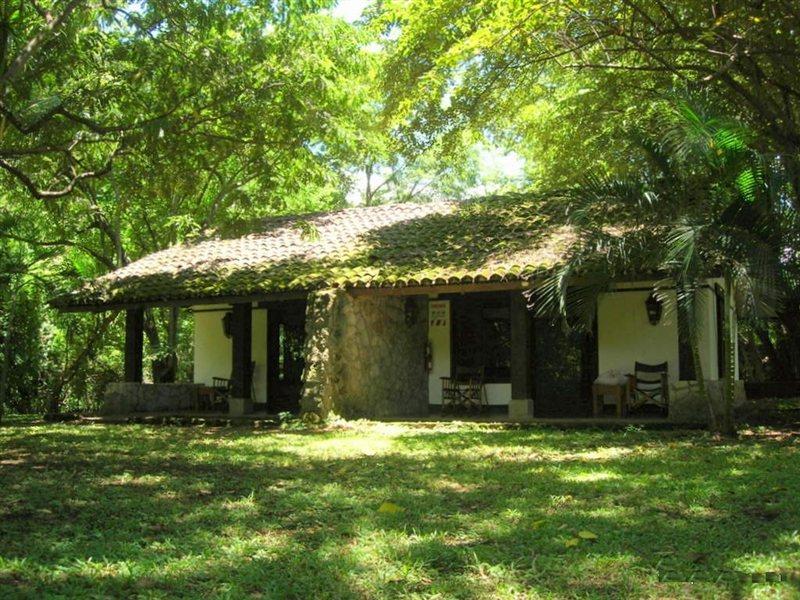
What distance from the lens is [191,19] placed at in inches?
389

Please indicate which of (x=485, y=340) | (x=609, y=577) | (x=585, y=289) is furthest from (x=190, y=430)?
(x=609, y=577)

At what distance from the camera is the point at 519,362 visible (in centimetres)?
1173

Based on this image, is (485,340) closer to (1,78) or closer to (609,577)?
(1,78)

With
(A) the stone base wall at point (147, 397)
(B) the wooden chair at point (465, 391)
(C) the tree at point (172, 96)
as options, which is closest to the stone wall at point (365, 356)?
(B) the wooden chair at point (465, 391)

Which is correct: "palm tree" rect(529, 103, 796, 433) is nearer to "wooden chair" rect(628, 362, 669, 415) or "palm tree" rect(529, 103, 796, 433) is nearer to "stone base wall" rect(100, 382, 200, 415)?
"wooden chair" rect(628, 362, 669, 415)

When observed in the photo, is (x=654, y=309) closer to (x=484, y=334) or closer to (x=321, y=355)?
(x=484, y=334)

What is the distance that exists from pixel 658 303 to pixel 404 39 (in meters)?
5.67

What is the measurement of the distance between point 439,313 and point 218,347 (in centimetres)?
486

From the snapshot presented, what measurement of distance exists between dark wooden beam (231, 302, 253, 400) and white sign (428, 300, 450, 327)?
3.42 metres

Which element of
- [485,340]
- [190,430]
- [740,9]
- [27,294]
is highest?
[740,9]

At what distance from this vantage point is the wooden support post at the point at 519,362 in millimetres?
11727

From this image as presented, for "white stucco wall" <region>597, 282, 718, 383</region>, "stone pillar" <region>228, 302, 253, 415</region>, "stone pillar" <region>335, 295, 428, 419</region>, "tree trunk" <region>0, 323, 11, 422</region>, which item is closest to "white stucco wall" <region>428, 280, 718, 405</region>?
"white stucco wall" <region>597, 282, 718, 383</region>

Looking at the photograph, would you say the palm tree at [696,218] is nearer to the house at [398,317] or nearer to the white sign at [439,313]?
the house at [398,317]

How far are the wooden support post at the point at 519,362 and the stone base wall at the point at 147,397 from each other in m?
6.85
